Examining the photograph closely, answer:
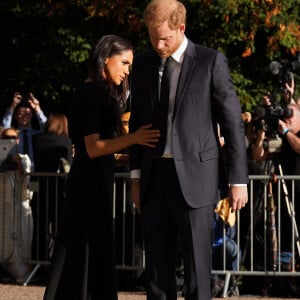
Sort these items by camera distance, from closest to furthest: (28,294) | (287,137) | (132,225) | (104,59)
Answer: (104,59) → (28,294) → (287,137) → (132,225)

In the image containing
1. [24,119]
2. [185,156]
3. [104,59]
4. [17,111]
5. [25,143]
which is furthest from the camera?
[17,111]

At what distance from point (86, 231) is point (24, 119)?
16.1 feet

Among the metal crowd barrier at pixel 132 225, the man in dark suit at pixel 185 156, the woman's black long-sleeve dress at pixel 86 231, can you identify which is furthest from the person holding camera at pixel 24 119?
the man in dark suit at pixel 185 156

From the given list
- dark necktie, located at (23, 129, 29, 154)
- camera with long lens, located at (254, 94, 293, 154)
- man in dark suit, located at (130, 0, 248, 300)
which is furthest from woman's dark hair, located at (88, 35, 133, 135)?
dark necktie, located at (23, 129, 29, 154)

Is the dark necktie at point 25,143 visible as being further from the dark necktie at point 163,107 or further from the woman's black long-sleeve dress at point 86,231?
the dark necktie at point 163,107

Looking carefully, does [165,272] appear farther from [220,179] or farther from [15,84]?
[15,84]

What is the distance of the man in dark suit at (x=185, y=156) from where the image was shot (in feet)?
17.8

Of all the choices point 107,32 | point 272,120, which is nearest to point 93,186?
point 272,120

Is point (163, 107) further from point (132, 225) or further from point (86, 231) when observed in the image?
point (132, 225)

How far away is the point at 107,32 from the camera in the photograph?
12.4 meters

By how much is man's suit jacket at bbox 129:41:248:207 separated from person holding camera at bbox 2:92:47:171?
539 centimetres

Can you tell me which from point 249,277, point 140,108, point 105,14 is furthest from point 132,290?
point 140,108

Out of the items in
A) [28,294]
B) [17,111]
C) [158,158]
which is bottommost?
[28,294]

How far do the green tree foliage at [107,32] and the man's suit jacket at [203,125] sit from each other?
19.2 feet
